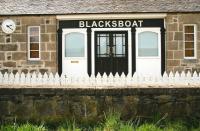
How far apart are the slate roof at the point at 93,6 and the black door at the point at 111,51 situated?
46.4 inches

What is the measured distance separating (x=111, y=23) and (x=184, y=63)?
3631 millimetres

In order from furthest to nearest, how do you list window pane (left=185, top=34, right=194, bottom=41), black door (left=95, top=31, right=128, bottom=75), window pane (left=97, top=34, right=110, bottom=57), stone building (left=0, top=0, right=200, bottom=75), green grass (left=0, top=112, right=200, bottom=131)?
window pane (left=97, top=34, right=110, bottom=57), black door (left=95, top=31, right=128, bottom=75), window pane (left=185, top=34, right=194, bottom=41), stone building (left=0, top=0, right=200, bottom=75), green grass (left=0, top=112, right=200, bottom=131)

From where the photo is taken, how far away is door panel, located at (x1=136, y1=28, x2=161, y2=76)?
66.0 ft

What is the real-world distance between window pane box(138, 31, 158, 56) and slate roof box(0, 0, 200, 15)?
49.7 inches

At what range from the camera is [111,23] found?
20188 mm

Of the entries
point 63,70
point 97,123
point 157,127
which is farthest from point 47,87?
point 63,70

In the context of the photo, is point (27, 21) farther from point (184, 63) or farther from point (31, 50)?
point (184, 63)

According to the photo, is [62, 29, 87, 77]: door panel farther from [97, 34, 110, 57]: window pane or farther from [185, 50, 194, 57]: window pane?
[185, 50, 194, 57]: window pane

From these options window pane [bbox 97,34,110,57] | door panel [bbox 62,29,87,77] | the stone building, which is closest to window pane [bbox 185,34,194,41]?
the stone building

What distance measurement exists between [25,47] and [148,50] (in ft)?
17.9

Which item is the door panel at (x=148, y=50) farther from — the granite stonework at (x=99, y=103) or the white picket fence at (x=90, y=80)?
the granite stonework at (x=99, y=103)

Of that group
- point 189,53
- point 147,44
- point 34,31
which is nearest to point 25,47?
point 34,31

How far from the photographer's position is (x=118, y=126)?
894 centimetres

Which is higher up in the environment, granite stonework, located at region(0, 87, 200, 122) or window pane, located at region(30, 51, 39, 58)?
window pane, located at region(30, 51, 39, 58)
